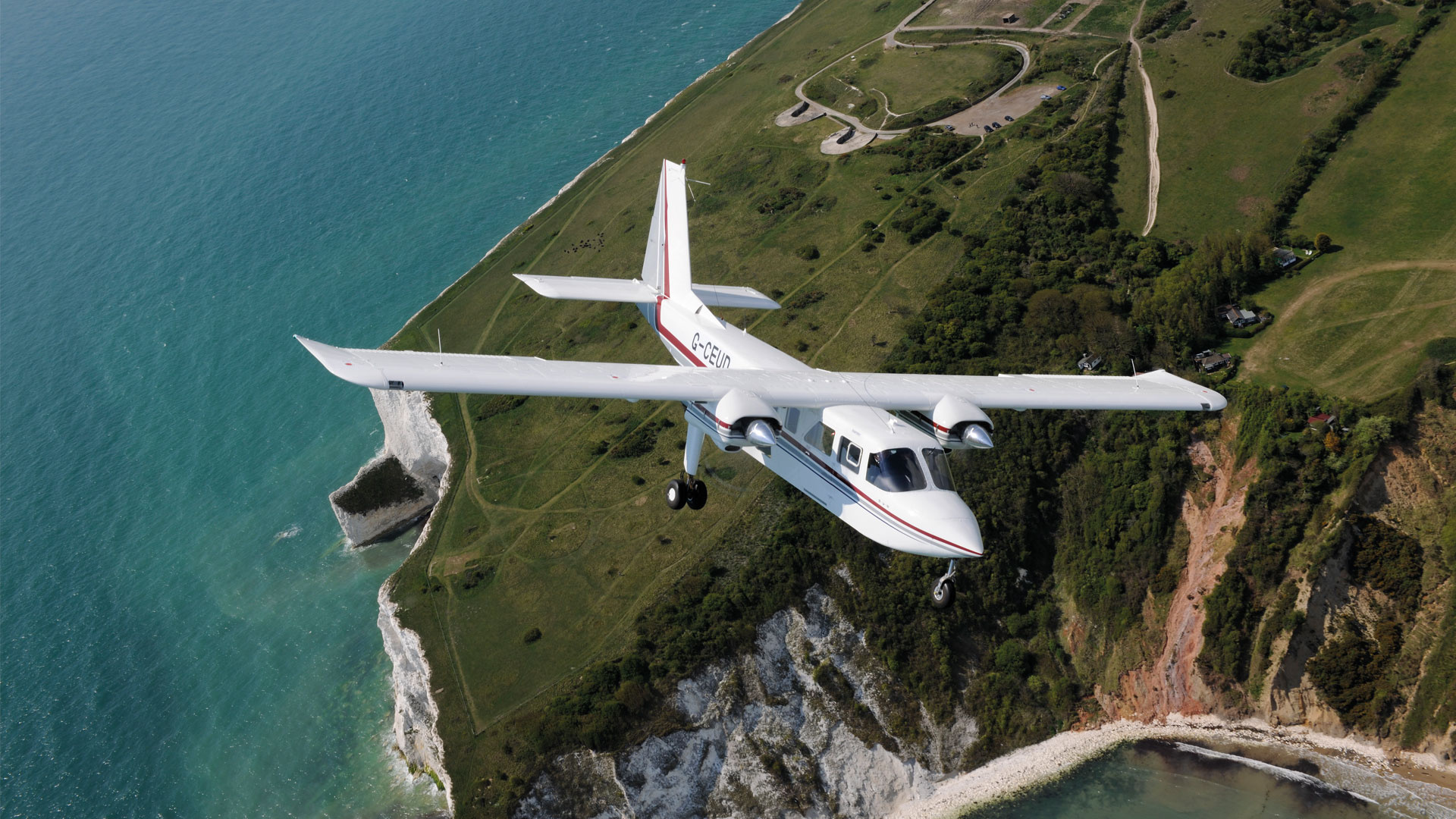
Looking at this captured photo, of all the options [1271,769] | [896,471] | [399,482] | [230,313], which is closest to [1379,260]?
[1271,769]

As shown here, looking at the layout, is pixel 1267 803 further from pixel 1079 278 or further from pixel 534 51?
pixel 534 51

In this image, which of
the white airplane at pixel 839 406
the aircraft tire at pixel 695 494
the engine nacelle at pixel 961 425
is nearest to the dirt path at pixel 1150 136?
the white airplane at pixel 839 406

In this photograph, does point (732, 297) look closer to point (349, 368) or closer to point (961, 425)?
point (961, 425)

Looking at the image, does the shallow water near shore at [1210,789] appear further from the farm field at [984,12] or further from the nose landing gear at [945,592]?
the farm field at [984,12]

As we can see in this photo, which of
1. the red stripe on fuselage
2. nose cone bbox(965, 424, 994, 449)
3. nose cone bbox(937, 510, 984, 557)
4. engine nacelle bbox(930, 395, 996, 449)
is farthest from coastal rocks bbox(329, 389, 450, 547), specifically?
nose cone bbox(937, 510, 984, 557)

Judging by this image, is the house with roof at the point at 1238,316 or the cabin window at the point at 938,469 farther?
the house with roof at the point at 1238,316

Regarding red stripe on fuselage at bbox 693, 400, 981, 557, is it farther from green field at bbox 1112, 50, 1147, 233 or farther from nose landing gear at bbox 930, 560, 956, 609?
green field at bbox 1112, 50, 1147, 233

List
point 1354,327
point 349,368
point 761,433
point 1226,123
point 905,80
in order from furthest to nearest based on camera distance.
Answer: point 905,80 → point 1226,123 → point 1354,327 → point 761,433 → point 349,368
